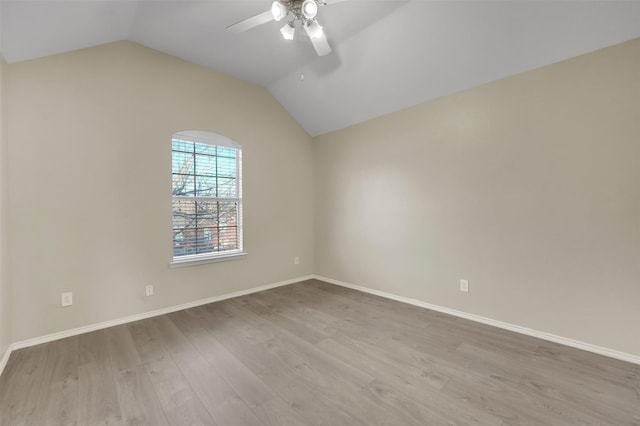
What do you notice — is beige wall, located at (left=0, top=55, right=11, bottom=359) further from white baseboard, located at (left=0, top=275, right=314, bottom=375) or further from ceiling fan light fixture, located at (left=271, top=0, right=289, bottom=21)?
ceiling fan light fixture, located at (left=271, top=0, right=289, bottom=21)

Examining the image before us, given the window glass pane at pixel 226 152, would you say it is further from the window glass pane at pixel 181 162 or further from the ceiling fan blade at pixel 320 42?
the ceiling fan blade at pixel 320 42

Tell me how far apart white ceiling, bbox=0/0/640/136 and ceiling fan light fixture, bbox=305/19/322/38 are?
0.54 meters

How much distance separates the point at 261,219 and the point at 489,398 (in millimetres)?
3189

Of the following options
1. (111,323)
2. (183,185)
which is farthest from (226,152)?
(111,323)

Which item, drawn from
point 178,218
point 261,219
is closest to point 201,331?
point 178,218

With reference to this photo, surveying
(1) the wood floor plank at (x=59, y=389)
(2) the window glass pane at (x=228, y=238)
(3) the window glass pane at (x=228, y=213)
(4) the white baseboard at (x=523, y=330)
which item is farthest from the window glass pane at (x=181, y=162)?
(4) the white baseboard at (x=523, y=330)

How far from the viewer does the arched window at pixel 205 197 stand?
130 inches

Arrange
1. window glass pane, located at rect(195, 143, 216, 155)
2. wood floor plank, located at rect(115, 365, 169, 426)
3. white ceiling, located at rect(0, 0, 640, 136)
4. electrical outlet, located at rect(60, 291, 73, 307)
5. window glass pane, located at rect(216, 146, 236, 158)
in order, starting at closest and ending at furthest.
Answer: wood floor plank, located at rect(115, 365, 169, 426) → white ceiling, located at rect(0, 0, 640, 136) → electrical outlet, located at rect(60, 291, 73, 307) → window glass pane, located at rect(195, 143, 216, 155) → window glass pane, located at rect(216, 146, 236, 158)

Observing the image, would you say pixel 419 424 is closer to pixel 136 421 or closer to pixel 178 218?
pixel 136 421

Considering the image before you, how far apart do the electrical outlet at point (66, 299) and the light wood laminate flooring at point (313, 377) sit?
0.33 m

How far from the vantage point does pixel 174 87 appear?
126 inches

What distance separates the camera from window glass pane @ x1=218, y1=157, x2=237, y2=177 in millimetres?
3650

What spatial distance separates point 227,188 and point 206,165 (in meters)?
0.40

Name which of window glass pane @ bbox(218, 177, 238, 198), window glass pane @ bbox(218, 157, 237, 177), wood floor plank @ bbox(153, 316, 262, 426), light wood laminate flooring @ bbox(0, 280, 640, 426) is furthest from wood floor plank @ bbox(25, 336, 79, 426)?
window glass pane @ bbox(218, 157, 237, 177)
